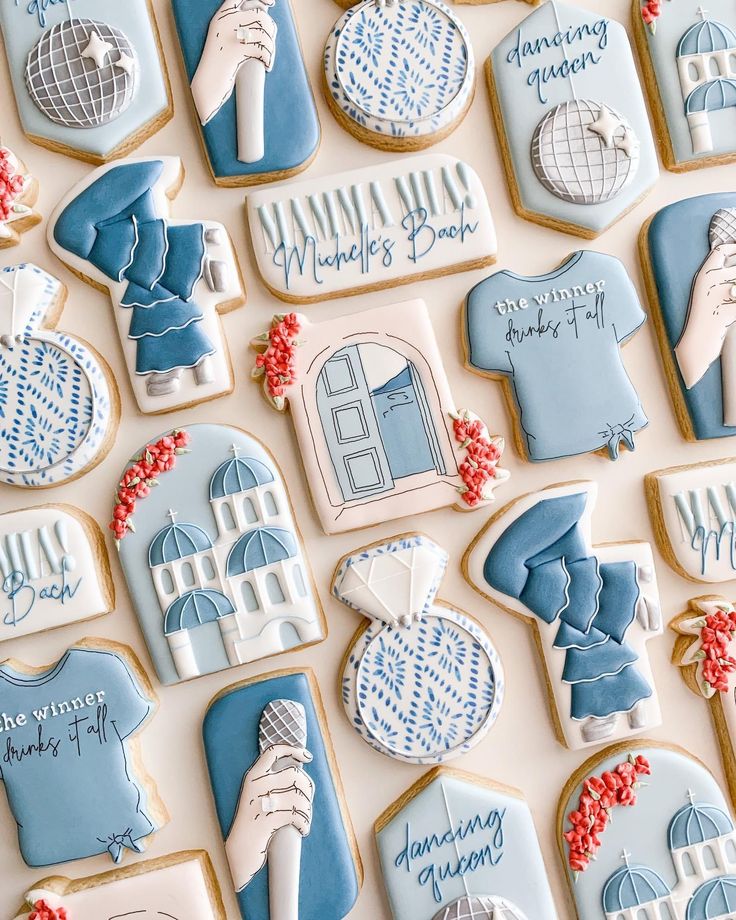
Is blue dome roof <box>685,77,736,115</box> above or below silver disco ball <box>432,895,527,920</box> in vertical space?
above

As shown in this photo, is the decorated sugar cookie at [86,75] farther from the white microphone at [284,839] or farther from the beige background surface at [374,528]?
the white microphone at [284,839]

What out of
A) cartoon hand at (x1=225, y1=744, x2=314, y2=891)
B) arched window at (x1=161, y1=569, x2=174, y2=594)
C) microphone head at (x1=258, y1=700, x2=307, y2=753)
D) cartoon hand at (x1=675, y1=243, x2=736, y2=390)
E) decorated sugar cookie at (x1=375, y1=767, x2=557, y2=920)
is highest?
cartoon hand at (x1=675, y1=243, x2=736, y2=390)

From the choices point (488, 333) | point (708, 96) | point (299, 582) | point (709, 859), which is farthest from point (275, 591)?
point (708, 96)

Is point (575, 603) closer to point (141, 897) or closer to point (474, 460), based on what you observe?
point (474, 460)

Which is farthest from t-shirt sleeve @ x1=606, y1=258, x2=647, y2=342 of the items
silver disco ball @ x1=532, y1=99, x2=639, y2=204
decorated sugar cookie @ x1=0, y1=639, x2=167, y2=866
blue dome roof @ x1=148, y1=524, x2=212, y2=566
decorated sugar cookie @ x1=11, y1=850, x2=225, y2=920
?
decorated sugar cookie @ x1=11, y1=850, x2=225, y2=920

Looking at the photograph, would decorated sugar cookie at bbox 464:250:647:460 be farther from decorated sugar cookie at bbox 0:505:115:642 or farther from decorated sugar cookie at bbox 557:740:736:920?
decorated sugar cookie at bbox 0:505:115:642

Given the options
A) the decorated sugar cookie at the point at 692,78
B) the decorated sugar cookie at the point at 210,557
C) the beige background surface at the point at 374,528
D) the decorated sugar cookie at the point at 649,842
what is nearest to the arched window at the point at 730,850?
the decorated sugar cookie at the point at 649,842
